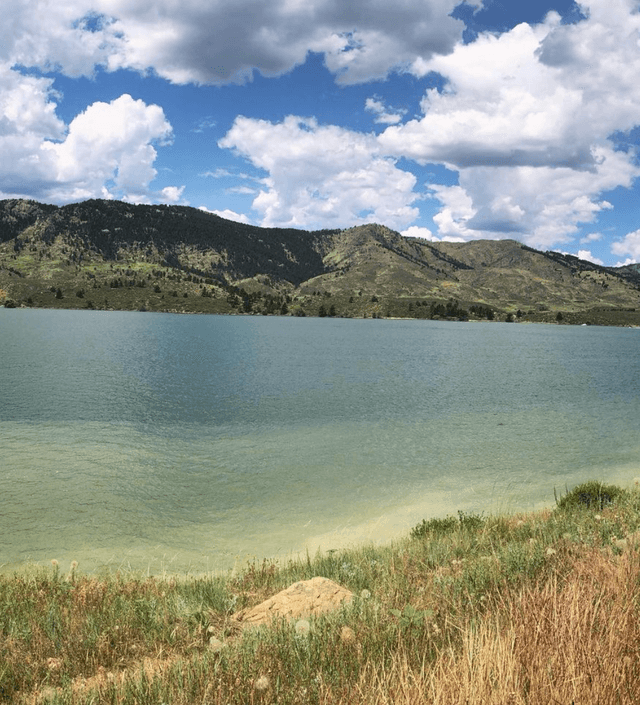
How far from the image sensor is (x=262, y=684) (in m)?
4.48

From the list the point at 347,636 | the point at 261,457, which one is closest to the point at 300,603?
the point at 347,636

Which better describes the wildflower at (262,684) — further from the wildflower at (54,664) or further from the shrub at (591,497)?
the shrub at (591,497)

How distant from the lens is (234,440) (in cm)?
3122

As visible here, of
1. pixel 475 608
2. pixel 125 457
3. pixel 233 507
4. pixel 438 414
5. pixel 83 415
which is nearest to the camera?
pixel 475 608

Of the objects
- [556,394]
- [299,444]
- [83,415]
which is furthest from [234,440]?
[556,394]

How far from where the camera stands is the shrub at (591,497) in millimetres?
16297

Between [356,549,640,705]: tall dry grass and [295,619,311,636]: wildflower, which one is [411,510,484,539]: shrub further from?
[356,549,640,705]: tall dry grass

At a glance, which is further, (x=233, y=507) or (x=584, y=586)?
(x=233, y=507)

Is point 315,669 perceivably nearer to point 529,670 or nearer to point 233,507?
point 529,670

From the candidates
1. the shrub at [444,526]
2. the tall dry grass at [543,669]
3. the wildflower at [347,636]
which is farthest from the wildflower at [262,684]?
the shrub at [444,526]

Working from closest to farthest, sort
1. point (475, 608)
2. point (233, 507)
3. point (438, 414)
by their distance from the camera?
point (475, 608), point (233, 507), point (438, 414)

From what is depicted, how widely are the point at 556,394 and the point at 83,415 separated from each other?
4890 cm

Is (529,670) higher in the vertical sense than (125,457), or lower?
higher

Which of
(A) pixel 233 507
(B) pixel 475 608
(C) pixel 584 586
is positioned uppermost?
(C) pixel 584 586
